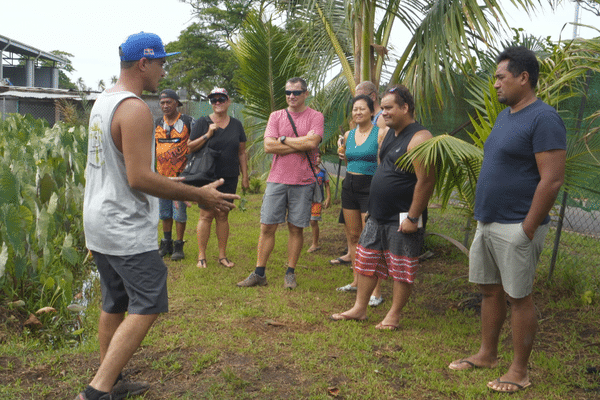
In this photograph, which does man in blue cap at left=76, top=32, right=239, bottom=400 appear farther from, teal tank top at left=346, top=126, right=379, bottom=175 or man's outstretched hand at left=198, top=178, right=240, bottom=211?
teal tank top at left=346, top=126, right=379, bottom=175

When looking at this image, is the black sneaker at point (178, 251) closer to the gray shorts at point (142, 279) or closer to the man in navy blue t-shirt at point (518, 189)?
the gray shorts at point (142, 279)

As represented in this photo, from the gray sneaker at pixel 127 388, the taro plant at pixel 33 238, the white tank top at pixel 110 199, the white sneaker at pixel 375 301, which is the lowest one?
the gray sneaker at pixel 127 388

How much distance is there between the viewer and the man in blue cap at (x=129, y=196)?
2.72m

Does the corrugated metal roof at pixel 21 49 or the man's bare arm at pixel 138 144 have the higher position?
the corrugated metal roof at pixel 21 49

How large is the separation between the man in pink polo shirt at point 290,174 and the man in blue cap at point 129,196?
8.32ft

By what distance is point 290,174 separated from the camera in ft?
17.9

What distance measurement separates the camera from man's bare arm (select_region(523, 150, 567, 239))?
3.05 metres

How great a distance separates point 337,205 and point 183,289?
20.4 ft

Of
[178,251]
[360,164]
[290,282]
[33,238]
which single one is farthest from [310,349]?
[178,251]

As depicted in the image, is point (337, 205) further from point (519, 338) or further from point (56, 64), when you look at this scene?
point (56, 64)

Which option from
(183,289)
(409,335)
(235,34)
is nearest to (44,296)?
(183,289)

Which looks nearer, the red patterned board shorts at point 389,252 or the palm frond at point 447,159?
the palm frond at point 447,159

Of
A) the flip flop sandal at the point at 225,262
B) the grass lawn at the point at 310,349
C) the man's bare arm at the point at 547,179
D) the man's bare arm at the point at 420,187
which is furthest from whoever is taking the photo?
the flip flop sandal at the point at 225,262

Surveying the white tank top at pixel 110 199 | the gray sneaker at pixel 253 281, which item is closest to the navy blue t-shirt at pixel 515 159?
the white tank top at pixel 110 199
